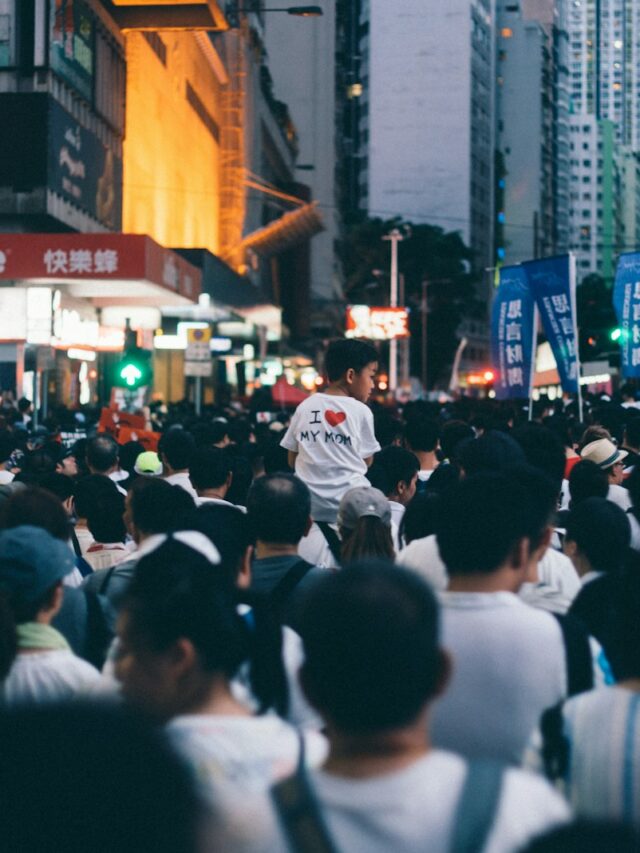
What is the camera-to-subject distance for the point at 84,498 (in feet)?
24.5

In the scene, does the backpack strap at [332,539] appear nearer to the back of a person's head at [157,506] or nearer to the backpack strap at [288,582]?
the back of a person's head at [157,506]

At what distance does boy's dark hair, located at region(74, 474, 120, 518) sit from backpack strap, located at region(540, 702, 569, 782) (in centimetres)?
415

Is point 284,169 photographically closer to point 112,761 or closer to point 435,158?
point 435,158

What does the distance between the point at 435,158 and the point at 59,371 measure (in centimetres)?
9313

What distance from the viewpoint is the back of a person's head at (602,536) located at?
196 inches

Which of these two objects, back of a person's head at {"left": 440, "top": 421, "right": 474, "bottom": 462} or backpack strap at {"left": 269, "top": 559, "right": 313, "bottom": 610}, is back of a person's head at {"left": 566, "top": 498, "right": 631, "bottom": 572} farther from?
back of a person's head at {"left": 440, "top": 421, "right": 474, "bottom": 462}

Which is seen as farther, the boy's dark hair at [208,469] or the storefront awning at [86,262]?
the storefront awning at [86,262]

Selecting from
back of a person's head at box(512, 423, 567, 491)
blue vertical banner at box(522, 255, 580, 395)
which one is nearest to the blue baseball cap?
back of a person's head at box(512, 423, 567, 491)

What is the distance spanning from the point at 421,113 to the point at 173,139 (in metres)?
82.0

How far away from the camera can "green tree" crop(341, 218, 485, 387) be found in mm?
86625

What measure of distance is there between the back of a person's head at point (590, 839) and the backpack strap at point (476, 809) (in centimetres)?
27

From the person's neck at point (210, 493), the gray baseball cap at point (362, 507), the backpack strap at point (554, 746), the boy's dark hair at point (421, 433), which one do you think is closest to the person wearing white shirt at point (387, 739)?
the backpack strap at point (554, 746)

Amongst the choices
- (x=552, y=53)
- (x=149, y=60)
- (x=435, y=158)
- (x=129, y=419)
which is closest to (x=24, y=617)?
(x=129, y=419)

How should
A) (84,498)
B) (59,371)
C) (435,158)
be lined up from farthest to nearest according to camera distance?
1. (435,158)
2. (59,371)
3. (84,498)
